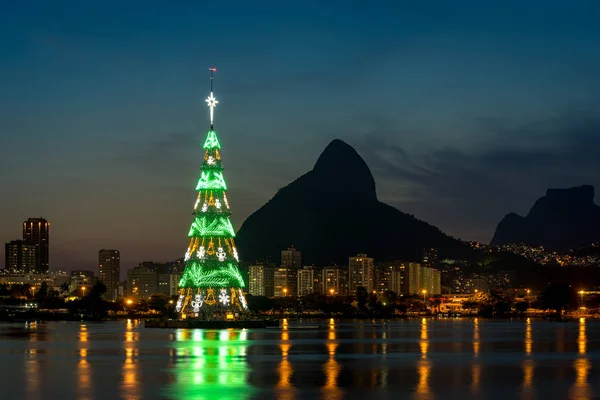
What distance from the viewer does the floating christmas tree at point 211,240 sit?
363 feet

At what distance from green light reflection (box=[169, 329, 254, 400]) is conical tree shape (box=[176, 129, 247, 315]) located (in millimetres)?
34103

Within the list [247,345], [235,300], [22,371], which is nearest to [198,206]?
[235,300]

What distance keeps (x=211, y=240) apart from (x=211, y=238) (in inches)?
10.7

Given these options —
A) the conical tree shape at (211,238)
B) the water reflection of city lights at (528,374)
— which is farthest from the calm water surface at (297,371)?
the conical tree shape at (211,238)

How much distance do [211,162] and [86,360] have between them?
55.6 m

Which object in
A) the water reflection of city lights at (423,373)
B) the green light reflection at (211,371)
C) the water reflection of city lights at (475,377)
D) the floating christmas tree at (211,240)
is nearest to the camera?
the green light reflection at (211,371)

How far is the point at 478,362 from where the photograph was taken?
5772 cm

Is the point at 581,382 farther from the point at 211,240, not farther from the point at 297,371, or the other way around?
the point at 211,240

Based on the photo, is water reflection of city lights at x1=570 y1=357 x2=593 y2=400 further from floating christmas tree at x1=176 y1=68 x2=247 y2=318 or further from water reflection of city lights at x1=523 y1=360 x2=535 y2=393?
floating christmas tree at x1=176 y1=68 x2=247 y2=318

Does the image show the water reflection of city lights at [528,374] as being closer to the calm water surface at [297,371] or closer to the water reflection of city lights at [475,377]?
the calm water surface at [297,371]

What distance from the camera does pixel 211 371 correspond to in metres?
49.7

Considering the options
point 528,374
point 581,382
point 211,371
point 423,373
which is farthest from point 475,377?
point 211,371

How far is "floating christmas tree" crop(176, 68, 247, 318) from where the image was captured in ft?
363

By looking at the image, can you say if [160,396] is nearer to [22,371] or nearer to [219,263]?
[22,371]
